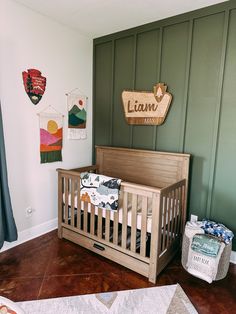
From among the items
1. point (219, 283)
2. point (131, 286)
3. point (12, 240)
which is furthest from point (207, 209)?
point (12, 240)

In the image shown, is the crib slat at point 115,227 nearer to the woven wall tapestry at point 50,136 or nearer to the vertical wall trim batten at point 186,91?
the vertical wall trim batten at point 186,91

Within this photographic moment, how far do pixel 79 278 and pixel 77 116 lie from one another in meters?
1.98

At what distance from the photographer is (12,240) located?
7.50 feet

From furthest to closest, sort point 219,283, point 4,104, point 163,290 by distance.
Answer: point 4,104
point 219,283
point 163,290

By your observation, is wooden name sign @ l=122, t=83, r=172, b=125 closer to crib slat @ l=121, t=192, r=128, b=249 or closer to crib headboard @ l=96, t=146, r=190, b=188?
crib headboard @ l=96, t=146, r=190, b=188

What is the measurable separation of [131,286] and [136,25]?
2.83m

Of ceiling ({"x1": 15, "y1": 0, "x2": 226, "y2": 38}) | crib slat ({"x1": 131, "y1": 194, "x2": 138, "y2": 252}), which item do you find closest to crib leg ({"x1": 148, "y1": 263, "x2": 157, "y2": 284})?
crib slat ({"x1": 131, "y1": 194, "x2": 138, "y2": 252})

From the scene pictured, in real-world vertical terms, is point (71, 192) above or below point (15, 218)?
above

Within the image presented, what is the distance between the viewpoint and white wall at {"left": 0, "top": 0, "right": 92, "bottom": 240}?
225cm

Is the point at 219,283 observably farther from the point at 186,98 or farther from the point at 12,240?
the point at 12,240

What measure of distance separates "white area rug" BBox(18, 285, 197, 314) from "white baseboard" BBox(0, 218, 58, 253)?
0.88 metres

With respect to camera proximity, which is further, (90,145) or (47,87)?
(90,145)

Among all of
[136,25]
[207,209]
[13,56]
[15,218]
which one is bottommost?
[15,218]

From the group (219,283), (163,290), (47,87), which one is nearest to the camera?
(163,290)
